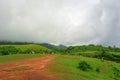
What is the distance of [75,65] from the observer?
231ft

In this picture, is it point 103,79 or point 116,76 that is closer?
point 103,79

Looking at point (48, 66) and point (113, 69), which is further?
point (113, 69)

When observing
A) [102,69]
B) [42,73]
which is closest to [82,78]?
[42,73]

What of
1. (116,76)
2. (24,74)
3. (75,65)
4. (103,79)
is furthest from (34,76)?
(116,76)

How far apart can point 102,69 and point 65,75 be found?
2491 cm

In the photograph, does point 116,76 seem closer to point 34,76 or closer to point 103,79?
point 103,79

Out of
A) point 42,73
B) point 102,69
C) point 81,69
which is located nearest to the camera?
point 42,73

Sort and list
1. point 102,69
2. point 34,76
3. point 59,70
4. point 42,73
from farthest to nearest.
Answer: point 102,69
point 59,70
point 42,73
point 34,76

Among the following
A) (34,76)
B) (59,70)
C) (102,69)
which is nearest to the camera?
(34,76)

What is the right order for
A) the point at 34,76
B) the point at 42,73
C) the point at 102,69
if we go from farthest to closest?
the point at 102,69
the point at 42,73
the point at 34,76

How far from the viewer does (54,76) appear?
169 ft

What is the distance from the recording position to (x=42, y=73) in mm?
53469

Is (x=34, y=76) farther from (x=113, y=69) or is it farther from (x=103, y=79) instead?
(x=113, y=69)

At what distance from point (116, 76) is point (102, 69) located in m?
7.26
